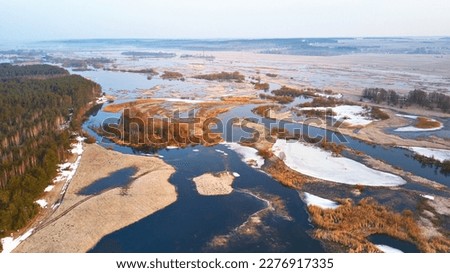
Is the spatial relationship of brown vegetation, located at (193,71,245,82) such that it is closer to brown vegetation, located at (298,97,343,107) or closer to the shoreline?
brown vegetation, located at (298,97,343,107)

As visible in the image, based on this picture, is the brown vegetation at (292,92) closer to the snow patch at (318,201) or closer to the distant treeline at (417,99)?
the distant treeline at (417,99)

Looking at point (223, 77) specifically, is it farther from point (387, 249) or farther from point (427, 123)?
point (387, 249)

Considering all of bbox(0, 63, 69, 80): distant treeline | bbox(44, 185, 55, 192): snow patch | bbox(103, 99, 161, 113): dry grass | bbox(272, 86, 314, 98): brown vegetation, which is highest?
bbox(0, 63, 69, 80): distant treeline

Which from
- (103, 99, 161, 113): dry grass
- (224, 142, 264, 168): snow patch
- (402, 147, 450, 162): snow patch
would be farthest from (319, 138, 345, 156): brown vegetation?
(103, 99, 161, 113): dry grass

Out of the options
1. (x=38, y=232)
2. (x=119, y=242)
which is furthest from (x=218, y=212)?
(x=38, y=232)

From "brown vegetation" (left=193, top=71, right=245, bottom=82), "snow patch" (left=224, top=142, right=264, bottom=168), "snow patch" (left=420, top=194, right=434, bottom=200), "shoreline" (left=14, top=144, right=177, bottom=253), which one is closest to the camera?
"shoreline" (left=14, top=144, right=177, bottom=253)

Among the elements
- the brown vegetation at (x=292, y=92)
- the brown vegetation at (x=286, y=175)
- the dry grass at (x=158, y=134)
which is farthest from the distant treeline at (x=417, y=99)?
the brown vegetation at (x=286, y=175)

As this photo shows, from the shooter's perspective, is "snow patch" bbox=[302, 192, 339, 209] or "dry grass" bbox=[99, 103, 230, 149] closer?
"snow patch" bbox=[302, 192, 339, 209]
